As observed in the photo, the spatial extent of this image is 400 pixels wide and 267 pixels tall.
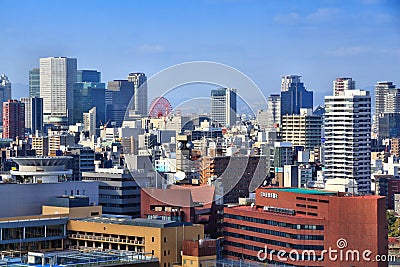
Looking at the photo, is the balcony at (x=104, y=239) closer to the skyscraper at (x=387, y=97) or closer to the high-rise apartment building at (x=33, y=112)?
the skyscraper at (x=387, y=97)

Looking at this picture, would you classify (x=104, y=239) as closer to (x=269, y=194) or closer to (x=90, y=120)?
(x=269, y=194)

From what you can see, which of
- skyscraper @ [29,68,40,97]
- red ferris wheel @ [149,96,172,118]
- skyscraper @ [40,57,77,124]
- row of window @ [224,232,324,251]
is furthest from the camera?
skyscraper @ [29,68,40,97]

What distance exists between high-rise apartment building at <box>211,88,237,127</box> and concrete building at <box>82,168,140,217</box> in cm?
261

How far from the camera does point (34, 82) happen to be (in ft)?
155

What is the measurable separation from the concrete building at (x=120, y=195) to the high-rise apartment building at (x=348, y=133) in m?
10.4

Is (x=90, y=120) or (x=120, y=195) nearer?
(x=120, y=195)

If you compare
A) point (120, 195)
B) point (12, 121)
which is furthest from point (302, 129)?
point (120, 195)

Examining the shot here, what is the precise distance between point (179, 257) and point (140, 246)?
0.31m

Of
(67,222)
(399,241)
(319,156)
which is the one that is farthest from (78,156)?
(67,222)

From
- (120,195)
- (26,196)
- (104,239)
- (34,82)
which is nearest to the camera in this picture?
(104,239)

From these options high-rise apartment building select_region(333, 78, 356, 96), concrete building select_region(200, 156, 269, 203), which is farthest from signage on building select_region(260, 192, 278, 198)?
high-rise apartment building select_region(333, 78, 356, 96)

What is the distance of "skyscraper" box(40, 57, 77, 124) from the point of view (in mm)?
43344

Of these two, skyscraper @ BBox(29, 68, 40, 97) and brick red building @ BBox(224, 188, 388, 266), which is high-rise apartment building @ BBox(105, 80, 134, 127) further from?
brick red building @ BBox(224, 188, 388, 266)

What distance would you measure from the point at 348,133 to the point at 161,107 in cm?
1450
